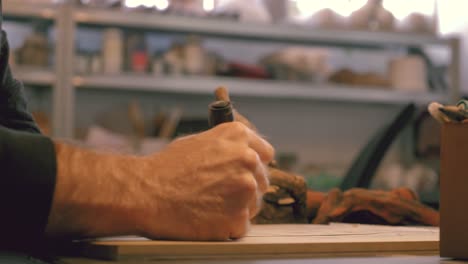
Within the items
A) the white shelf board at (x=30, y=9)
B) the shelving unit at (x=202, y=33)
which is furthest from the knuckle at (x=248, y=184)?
the white shelf board at (x=30, y=9)

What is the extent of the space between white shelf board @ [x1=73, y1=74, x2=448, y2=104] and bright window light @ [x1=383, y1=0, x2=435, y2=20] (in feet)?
1.73

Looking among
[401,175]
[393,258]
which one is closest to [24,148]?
[393,258]

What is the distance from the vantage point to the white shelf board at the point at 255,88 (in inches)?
147

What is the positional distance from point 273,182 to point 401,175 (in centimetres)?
330

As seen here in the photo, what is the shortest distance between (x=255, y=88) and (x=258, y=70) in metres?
0.12

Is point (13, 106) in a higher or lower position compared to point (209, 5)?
higher

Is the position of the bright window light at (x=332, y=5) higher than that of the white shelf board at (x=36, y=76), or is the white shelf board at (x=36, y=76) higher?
the bright window light at (x=332, y=5)

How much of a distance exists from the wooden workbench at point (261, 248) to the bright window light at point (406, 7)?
391cm

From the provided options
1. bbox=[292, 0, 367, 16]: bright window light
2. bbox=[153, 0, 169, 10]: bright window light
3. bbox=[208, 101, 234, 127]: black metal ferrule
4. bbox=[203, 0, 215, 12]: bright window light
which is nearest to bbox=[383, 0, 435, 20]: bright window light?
bbox=[292, 0, 367, 16]: bright window light

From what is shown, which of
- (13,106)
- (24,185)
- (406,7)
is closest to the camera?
(24,185)

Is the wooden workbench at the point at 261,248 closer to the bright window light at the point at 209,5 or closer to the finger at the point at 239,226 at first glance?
the finger at the point at 239,226

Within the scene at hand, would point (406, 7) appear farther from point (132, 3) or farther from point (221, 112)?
point (221, 112)

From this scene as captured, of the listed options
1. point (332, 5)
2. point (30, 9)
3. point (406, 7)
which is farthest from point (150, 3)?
point (406, 7)

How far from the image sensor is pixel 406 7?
4.61 metres
